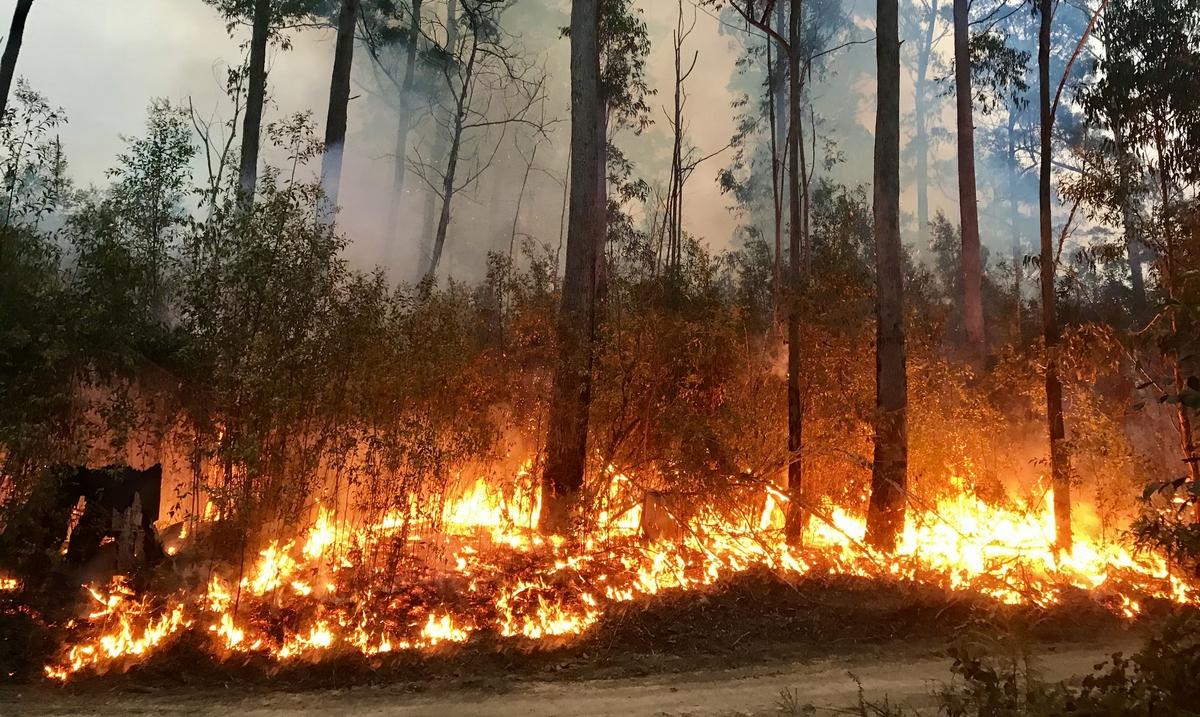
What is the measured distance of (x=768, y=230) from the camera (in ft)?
161

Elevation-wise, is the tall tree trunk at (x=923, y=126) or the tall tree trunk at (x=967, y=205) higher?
the tall tree trunk at (x=923, y=126)

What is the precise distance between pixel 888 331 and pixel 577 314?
3818 mm

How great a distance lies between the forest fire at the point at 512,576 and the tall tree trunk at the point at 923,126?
48.0m

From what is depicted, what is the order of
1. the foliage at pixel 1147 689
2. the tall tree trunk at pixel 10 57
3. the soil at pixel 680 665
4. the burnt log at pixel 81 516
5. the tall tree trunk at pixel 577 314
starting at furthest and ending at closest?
the tall tree trunk at pixel 577 314 → the tall tree trunk at pixel 10 57 → the burnt log at pixel 81 516 → the soil at pixel 680 665 → the foliage at pixel 1147 689

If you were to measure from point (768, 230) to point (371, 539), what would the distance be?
45.9 metres

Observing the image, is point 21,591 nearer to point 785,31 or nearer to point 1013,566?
point 1013,566

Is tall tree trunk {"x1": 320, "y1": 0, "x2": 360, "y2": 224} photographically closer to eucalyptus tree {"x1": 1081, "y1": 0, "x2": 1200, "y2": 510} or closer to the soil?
the soil

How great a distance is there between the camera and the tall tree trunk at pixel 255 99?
1153cm

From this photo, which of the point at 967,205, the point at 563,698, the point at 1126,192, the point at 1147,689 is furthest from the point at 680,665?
the point at 967,205

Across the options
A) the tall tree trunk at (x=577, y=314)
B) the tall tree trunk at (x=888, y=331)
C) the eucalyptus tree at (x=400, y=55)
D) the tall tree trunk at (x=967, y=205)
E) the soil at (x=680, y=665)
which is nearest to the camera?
the soil at (x=680, y=665)

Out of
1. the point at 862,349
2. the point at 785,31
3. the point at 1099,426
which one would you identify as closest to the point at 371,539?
the point at 862,349

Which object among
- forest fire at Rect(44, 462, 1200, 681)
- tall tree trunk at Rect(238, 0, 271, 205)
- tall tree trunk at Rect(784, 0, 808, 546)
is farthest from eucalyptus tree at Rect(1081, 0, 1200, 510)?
tall tree trunk at Rect(238, 0, 271, 205)

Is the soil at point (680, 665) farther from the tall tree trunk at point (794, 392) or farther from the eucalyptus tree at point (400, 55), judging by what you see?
the eucalyptus tree at point (400, 55)

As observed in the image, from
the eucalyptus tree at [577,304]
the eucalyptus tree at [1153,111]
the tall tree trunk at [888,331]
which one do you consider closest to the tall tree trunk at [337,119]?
the eucalyptus tree at [577,304]
